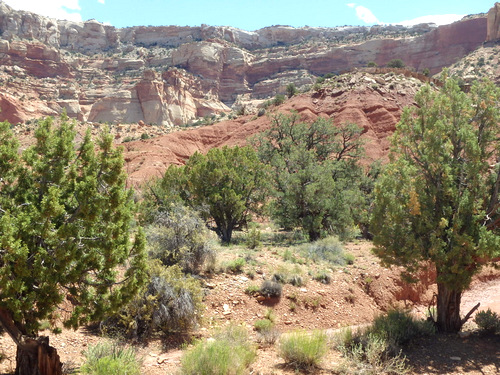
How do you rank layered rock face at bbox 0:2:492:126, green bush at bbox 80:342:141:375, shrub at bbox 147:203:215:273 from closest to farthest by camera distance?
1. green bush at bbox 80:342:141:375
2. shrub at bbox 147:203:215:273
3. layered rock face at bbox 0:2:492:126

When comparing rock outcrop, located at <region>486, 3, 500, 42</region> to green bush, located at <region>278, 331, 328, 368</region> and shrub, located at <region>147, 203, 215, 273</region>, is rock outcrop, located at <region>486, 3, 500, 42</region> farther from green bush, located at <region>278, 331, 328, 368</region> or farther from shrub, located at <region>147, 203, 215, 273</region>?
green bush, located at <region>278, 331, 328, 368</region>

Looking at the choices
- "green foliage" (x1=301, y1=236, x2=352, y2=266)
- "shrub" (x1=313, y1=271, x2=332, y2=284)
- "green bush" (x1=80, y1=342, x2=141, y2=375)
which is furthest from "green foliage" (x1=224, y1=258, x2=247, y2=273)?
"green bush" (x1=80, y1=342, x2=141, y2=375)

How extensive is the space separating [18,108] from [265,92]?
1948 inches

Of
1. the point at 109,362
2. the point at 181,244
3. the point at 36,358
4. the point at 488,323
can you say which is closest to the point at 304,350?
the point at 109,362

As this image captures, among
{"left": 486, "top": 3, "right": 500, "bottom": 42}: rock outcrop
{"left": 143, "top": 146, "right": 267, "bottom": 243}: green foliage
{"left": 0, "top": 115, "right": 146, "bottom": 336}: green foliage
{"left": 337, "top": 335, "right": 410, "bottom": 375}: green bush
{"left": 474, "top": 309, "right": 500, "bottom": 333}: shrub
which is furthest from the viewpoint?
{"left": 486, "top": 3, "right": 500, "bottom": 42}: rock outcrop

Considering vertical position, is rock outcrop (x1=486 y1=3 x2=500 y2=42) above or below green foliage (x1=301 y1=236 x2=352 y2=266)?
above

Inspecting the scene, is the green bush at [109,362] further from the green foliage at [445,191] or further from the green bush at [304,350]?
the green foliage at [445,191]

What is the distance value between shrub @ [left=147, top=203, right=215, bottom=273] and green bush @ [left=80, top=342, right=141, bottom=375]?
13.6ft

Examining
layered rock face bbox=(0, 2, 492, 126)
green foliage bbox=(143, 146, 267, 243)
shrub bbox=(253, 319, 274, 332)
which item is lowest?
shrub bbox=(253, 319, 274, 332)

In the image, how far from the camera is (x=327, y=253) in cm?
1487

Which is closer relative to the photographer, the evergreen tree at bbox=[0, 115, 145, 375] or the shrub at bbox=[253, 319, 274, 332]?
the evergreen tree at bbox=[0, 115, 145, 375]

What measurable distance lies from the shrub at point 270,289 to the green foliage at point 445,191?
136 inches

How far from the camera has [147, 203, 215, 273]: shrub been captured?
11.4 m

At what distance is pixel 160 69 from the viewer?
88688 millimetres
